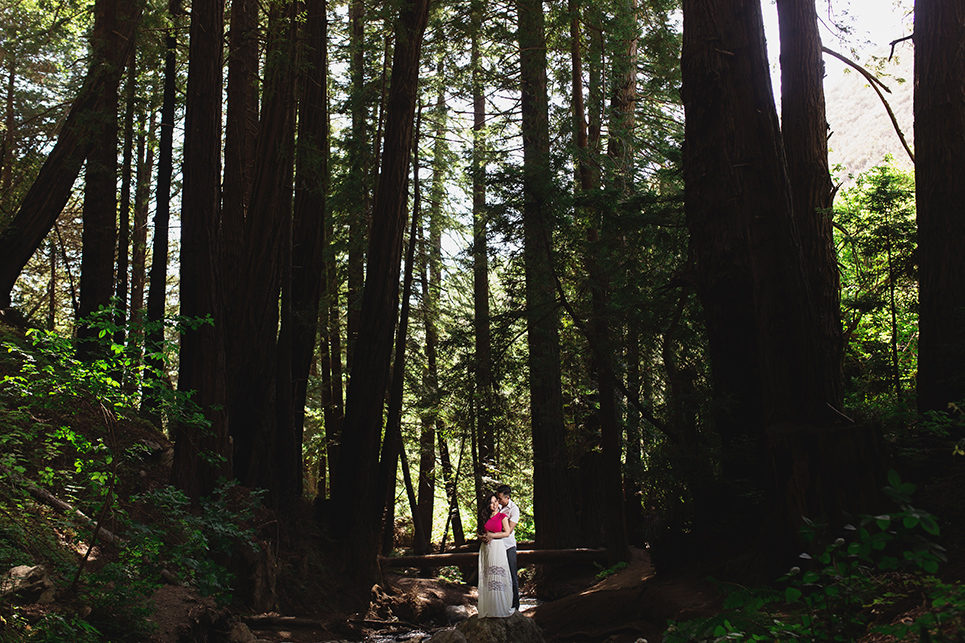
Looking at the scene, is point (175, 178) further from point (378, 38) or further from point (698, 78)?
point (698, 78)

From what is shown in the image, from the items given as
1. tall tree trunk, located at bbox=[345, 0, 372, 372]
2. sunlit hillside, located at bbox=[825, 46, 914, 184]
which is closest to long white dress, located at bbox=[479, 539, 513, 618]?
tall tree trunk, located at bbox=[345, 0, 372, 372]

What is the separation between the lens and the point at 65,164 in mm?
10062

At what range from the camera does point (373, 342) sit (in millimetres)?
10469

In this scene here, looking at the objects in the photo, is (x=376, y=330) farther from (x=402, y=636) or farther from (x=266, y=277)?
(x=402, y=636)

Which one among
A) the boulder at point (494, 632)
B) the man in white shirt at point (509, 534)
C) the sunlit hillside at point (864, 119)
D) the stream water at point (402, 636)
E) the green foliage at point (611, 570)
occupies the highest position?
the sunlit hillside at point (864, 119)

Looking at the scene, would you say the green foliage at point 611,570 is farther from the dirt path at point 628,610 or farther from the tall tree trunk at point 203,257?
the tall tree trunk at point 203,257

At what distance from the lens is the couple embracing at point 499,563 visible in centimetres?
821

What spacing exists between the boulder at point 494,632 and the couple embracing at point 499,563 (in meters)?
1.42

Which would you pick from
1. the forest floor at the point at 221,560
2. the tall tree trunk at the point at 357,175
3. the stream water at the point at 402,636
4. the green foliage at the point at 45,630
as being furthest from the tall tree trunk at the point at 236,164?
the green foliage at the point at 45,630

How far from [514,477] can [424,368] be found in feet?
11.0

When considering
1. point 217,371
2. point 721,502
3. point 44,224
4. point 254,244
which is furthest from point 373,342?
point 721,502

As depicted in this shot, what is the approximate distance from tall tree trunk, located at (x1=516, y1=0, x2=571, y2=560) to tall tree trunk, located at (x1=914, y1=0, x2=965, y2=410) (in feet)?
15.8

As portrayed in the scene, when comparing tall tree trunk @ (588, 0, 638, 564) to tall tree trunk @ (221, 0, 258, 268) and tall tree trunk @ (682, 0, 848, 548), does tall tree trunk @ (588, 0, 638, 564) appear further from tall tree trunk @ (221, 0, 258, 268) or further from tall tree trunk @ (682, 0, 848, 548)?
tall tree trunk @ (221, 0, 258, 268)

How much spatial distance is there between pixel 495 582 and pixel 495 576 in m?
0.07
